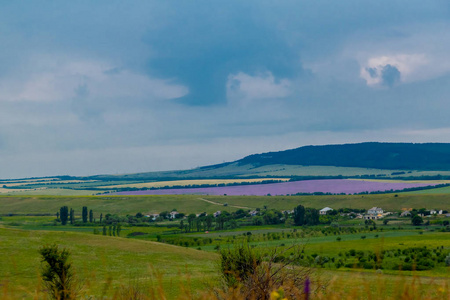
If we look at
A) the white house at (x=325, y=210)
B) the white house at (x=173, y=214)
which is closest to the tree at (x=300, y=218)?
the white house at (x=325, y=210)

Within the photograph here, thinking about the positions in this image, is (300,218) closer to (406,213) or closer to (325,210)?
(325,210)

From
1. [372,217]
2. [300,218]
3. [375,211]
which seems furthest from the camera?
[375,211]

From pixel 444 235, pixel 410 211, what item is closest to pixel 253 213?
pixel 410 211

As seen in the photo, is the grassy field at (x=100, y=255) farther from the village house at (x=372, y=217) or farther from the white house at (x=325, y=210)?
the white house at (x=325, y=210)

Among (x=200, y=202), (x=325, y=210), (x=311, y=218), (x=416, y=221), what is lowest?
(x=416, y=221)

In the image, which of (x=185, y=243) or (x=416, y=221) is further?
(x=416, y=221)

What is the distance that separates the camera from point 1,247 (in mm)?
46531

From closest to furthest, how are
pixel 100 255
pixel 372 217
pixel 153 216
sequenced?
pixel 100 255 < pixel 372 217 < pixel 153 216

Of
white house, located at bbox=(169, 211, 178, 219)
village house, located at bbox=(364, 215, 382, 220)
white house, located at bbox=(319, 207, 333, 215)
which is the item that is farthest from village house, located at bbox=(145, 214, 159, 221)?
village house, located at bbox=(364, 215, 382, 220)

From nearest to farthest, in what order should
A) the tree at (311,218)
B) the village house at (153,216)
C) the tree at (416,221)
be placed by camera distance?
the tree at (416,221) < the tree at (311,218) < the village house at (153,216)

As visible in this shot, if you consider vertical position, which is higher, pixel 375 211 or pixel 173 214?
pixel 375 211

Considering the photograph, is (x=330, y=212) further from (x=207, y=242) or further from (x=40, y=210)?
(x=40, y=210)

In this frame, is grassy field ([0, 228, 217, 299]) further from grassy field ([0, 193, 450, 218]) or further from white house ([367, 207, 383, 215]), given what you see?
grassy field ([0, 193, 450, 218])

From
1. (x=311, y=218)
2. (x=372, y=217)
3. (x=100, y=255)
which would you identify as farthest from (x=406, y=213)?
(x=100, y=255)
